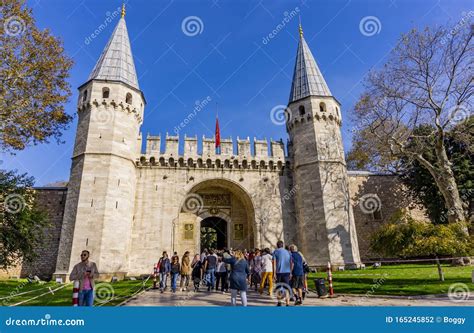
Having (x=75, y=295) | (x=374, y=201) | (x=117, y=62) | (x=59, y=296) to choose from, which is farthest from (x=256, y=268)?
(x=117, y=62)

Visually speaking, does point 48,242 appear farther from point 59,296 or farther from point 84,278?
point 84,278

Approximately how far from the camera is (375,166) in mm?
23062

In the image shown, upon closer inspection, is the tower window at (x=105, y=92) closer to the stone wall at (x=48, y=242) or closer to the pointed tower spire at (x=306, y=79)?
the stone wall at (x=48, y=242)

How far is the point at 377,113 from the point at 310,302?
14172 mm

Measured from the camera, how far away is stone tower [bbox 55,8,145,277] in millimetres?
16422

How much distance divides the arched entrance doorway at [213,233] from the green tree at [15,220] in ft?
36.6

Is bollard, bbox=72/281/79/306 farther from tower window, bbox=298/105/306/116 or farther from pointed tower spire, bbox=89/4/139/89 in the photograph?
tower window, bbox=298/105/306/116

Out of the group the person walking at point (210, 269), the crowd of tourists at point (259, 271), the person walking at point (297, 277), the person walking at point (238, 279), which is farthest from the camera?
the person walking at point (210, 269)

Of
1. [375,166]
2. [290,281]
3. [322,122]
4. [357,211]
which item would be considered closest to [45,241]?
[290,281]

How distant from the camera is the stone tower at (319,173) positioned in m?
18.6

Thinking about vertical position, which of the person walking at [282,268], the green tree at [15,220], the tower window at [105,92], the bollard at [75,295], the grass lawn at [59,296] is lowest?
the grass lawn at [59,296]

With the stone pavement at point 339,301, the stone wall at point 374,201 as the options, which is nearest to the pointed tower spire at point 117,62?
the stone pavement at point 339,301

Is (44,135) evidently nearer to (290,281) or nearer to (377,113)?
(290,281)

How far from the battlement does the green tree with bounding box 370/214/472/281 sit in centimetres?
1060
